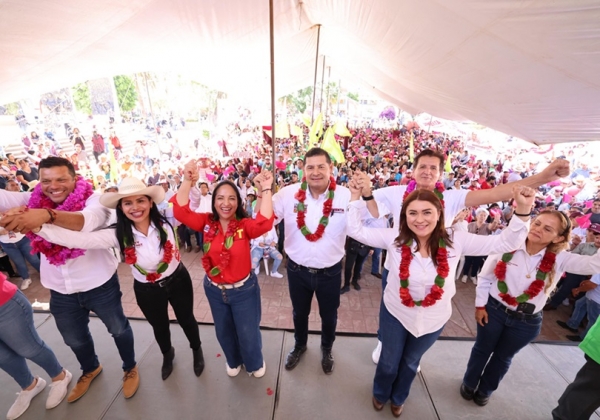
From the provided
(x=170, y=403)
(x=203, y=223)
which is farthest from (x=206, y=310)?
(x=203, y=223)

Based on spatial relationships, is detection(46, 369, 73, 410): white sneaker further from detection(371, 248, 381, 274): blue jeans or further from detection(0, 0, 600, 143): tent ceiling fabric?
detection(371, 248, 381, 274): blue jeans

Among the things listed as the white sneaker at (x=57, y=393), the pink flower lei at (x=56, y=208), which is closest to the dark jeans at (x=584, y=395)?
the pink flower lei at (x=56, y=208)

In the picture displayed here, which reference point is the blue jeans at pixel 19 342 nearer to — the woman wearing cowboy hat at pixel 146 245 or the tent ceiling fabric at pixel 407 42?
the woman wearing cowboy hat at pixel 146 245

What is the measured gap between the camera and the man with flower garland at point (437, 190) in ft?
6.28

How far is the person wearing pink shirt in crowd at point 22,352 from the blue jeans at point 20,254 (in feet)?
10.5

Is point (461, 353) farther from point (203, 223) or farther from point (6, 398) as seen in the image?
point (6, 398)

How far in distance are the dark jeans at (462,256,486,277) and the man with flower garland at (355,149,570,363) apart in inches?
135

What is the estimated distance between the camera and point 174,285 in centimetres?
233

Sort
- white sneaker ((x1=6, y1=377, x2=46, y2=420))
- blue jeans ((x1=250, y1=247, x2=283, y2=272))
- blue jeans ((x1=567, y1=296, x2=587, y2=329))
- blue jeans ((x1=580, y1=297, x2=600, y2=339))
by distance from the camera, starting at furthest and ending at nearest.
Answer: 1. blue jeans ((x1=250, y1=247, x2=283, y2=272))
2. blue jeans ((x1=567, y1=296, x2=587, y2=329))
3. blue jeans ((x1=580, y1=297, x2=600, y2=339))
4. white sneaker ((x1=6, y1=377, x2=46, y2=420))

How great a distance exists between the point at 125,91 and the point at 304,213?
108ft

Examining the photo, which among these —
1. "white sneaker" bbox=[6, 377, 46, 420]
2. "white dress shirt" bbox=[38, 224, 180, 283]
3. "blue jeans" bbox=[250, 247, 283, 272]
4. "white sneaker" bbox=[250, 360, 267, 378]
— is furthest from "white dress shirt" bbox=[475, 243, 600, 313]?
"white sneaker" bbox=[6, 377, 46, 420]

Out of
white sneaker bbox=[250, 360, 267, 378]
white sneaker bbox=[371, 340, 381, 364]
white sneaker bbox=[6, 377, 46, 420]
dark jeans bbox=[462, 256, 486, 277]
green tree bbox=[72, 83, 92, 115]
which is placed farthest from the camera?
green tree bbox=[72, 83, 92, 115]

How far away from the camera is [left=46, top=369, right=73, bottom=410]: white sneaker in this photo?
2.30 metres

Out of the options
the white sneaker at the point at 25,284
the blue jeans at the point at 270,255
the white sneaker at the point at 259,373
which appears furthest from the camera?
the blue jeans at the point at 270,255
